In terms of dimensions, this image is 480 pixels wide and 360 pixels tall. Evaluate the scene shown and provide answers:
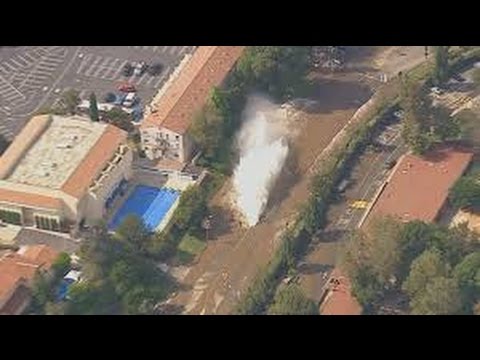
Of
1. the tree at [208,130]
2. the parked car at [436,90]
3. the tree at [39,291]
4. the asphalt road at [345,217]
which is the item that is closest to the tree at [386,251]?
the asphalt road at [345,217]

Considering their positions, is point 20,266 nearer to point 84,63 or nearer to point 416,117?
point 84,63

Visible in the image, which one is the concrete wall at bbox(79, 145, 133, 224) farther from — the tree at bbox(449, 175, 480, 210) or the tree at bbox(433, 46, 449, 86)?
the tree at bbox(433, 46, 449, 86)

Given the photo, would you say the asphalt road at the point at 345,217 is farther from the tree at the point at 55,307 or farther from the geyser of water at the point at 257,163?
the tree at the point at 55,307

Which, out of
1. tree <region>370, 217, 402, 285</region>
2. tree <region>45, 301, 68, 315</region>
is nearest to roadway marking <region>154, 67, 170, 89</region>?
tree <region>45, 301, 68, 315</region>

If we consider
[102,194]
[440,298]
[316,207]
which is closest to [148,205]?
[102,194]
